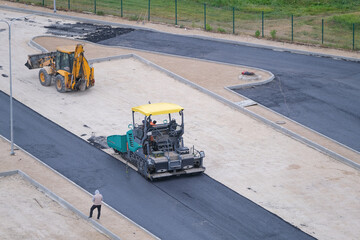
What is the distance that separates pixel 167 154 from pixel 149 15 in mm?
30940

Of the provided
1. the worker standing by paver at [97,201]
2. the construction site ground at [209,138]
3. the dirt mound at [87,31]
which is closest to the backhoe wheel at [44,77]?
the construction site ground at [209,138]

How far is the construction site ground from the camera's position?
25.6m

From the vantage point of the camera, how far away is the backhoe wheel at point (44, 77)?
3888 cm

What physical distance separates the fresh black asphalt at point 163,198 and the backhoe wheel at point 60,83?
234 inches

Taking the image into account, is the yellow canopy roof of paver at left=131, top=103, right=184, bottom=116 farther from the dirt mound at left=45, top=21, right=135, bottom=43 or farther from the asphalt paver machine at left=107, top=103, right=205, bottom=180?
the dirt mound at left=45, top=21, right=135, bottom=43

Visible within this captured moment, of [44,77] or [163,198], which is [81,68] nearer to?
[44,77]

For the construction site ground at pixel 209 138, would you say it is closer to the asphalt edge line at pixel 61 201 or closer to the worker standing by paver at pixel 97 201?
the asphalt edge line at pixel 61 201

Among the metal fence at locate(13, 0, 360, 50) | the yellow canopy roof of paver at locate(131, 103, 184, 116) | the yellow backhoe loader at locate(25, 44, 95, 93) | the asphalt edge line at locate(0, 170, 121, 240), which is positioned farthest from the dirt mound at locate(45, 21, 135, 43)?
the asphalt edge line at locate(0, 170, 121, 240)

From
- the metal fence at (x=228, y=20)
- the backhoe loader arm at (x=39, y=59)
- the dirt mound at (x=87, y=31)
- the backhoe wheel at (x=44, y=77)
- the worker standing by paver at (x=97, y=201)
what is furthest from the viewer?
the metal fence at (x=228, y=20)

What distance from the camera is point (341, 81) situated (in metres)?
41.3

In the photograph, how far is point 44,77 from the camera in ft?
128

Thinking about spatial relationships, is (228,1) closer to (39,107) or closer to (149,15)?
(149,15)

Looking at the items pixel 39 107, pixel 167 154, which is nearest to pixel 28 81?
pixel 39 107

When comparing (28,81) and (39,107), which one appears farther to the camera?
(28,81)
